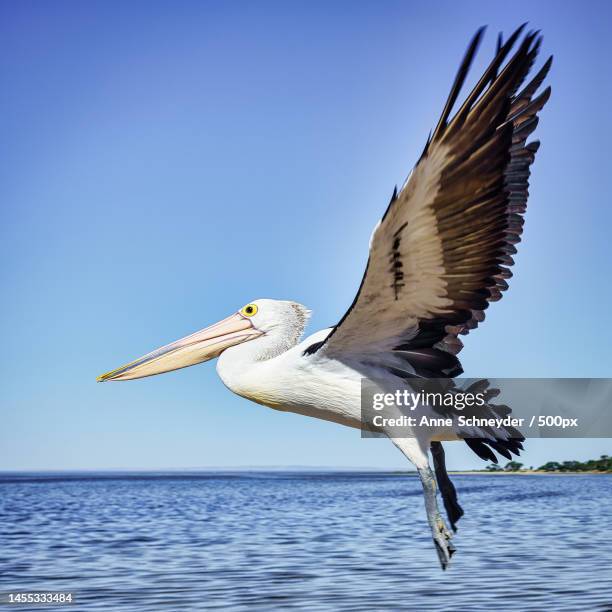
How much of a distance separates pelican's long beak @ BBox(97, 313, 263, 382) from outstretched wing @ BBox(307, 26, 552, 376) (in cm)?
96

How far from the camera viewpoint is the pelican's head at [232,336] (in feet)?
22.1

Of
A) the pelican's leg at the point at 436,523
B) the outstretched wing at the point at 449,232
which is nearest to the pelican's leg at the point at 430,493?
the pelican's leg at the point at 436,523

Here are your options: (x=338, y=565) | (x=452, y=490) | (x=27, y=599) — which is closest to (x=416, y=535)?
(x=338, y=565)

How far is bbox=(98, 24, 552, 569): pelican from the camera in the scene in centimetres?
517

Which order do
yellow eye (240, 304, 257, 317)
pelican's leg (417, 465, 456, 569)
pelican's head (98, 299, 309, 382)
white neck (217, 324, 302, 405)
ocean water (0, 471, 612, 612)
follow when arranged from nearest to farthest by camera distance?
pelican's leg (417, 465, 456, 569)
white neck (217, 324, 302, 405)
pelican's head (98, 299, 309, 382)
yellow eye (240, 304, 257, 317)
ocean water (0, 471, 612, 612)

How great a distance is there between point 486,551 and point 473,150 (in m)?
12.7

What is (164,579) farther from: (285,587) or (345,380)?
(345,380)

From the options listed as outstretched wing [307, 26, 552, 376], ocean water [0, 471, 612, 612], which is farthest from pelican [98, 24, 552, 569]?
ocean water [0, 471, 612, 612]

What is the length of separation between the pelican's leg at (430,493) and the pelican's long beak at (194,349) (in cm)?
145

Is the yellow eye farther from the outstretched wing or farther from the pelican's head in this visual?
the outstretched wing

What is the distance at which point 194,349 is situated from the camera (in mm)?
6883

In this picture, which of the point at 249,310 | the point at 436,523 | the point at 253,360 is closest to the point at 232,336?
the point at 249,310

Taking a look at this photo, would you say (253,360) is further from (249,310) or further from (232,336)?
(249,310)

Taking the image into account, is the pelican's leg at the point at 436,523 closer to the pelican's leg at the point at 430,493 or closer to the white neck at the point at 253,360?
the pelican's leg at the point at 430,493
